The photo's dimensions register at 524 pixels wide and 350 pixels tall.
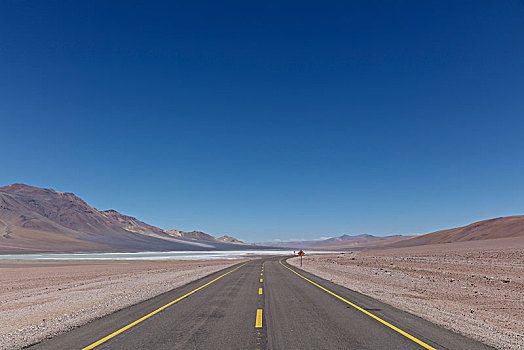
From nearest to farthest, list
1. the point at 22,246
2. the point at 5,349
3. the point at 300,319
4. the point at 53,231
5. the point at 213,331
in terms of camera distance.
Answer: the point at 5,349
the point at 213,331
the point at 300,319
the point at 22,246
the point at 53,231

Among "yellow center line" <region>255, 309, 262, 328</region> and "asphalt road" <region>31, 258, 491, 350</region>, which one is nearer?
"asphalt road" <region>31, 258, 491, 350</region>

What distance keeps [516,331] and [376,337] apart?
441 centimetres

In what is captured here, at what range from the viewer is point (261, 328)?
8.66m

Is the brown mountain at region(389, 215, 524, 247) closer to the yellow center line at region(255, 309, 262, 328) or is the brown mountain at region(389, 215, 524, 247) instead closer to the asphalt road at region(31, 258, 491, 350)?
the asphalt road at region(31, 258, 491, 350)

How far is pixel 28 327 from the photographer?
9258 millimetres

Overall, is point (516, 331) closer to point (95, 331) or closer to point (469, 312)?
point (469, 312)

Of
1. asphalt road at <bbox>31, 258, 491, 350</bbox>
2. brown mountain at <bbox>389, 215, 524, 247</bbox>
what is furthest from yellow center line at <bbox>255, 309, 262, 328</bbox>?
brown mountain at <bbox>389, 215, 524, 247</bbox>

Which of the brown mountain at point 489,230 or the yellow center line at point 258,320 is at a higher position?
the brown mountain at point 489,230

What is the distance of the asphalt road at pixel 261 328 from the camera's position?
23.8ft

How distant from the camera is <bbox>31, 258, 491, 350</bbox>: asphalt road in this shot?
23.8ft

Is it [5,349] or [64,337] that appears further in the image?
[64,337]

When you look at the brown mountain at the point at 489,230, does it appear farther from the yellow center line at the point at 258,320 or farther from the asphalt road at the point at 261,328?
the yellow center line at the point at 258,320

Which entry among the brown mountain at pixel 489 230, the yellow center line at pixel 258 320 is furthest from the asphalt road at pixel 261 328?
the brown mountain at pixel 489 230

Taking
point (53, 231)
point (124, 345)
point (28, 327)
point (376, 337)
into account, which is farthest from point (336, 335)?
point (53, 231)
